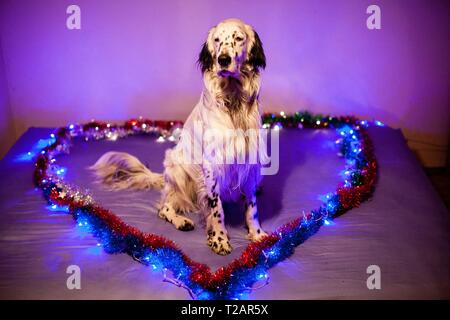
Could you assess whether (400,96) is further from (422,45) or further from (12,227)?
(12,227)

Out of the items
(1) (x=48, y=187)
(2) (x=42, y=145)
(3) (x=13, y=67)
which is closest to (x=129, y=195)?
(1) (x=48, y=187)

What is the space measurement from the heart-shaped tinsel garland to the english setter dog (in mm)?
213

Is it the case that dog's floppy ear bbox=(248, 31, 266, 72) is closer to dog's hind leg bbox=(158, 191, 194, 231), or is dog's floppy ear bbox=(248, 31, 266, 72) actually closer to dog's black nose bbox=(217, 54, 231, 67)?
dog's black nose bbox=(217, 54, 231, 67)

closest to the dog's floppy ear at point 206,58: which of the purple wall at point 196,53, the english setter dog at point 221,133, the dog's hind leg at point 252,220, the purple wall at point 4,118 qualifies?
the english setter dog at point 221,133

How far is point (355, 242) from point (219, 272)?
2.62 feet

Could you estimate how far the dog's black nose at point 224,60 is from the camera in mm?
2381

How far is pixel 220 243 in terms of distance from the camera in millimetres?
2650

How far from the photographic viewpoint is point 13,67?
405 cm

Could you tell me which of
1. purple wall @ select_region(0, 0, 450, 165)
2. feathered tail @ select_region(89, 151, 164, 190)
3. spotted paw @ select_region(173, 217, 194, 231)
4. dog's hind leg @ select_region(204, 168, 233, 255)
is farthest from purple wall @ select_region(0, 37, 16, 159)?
dog's hind leg @ select_region(204, 168, 233, 255)

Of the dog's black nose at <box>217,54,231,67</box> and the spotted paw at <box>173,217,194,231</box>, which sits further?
the spotted paw at <box>173,217,194,231</box>

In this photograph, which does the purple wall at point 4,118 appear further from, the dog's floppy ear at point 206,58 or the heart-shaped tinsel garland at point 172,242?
the dog's floppy ear at point 206,58

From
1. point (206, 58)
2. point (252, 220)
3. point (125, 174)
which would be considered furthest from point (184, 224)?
point (206, 58)

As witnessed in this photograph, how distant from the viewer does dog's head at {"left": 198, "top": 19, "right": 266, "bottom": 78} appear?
2408 mm
